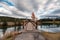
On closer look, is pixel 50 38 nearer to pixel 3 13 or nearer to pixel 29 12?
pixel 29 12

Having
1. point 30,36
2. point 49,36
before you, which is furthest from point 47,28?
point 30,36

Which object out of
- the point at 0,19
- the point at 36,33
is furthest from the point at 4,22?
the point at 36,33

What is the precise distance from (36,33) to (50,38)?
0.81 ft

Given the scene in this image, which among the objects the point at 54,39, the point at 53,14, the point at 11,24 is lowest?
the point at 54,39

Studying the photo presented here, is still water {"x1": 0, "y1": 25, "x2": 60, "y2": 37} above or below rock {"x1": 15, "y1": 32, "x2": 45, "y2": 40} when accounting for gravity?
above

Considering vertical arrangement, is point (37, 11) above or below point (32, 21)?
above

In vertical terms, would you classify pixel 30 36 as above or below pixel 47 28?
below

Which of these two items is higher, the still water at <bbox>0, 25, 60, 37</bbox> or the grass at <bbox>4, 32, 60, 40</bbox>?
the still water at <bbox>0, 25, 60, 37</bbox>

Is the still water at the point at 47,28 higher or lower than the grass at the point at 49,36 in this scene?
higher

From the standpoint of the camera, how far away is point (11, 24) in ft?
6.19

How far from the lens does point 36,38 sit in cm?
186

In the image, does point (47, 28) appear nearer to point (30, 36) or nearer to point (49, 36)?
point (49, 36)

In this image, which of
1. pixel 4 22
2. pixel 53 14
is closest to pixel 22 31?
pixel 4 22

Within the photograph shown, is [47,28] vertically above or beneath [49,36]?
above
